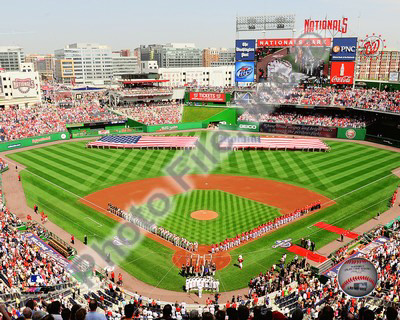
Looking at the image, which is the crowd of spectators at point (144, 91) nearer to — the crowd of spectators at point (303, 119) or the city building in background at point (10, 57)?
the crowd of spectators at point (303, 119)

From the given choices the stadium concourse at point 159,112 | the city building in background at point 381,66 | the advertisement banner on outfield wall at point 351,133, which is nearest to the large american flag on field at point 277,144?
the advertisement banner on outfield wall at point 351,133

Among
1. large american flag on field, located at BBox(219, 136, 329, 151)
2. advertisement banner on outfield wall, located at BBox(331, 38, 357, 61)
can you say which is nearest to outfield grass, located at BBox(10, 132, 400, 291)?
large american flag on field, located at BBox(219, 136, 329, 151)

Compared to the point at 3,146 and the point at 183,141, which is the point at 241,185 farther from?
the point at 3,146

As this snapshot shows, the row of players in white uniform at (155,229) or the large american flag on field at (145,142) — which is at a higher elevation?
the large american flag on field at (145,142)

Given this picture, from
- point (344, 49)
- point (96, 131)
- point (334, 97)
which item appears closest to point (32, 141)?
point (96, 131)

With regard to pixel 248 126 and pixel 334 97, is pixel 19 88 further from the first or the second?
pixel 334 97

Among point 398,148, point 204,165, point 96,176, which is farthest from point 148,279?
point 398,148
